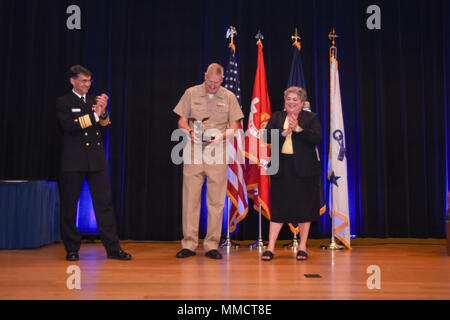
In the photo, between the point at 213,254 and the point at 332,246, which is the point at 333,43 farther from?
the point at 213,254

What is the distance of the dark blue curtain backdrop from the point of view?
4973mm

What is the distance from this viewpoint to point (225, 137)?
3711 mm

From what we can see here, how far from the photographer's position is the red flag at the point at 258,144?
173 inches

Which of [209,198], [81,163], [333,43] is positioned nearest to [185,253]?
[209,198]

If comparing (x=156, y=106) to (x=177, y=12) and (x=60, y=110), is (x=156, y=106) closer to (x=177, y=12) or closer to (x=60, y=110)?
(x=177, y=12)

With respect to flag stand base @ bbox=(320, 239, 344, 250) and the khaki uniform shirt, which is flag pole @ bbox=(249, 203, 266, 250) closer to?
flag stand base @ bbox=(320, 239, 344, 250)

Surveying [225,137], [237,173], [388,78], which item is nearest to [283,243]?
[237,173]

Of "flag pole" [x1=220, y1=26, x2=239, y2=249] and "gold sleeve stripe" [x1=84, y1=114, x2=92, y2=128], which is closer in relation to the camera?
"gold sleeve stripe" [x1=84, y1=114, x2=92, y2=128]

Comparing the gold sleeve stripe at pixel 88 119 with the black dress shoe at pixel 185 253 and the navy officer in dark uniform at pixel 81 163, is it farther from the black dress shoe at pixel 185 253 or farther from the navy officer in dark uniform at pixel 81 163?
the black dress shoe at pixel 185 253

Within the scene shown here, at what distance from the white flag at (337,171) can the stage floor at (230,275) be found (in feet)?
1.01

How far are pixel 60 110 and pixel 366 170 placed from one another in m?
3.44

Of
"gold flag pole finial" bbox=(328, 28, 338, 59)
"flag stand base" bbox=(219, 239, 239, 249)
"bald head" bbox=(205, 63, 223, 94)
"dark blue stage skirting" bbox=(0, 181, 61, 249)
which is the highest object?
"gold flag pole finial" bbox=(328, 28, 338, 59)

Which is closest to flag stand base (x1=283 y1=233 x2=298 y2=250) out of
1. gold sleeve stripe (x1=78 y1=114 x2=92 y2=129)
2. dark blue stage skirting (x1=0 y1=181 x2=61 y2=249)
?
gold sleeve stripe (x1=78 y1=114 x2=92 y2=129)

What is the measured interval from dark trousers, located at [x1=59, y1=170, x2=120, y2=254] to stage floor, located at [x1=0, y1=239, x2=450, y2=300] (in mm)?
175
